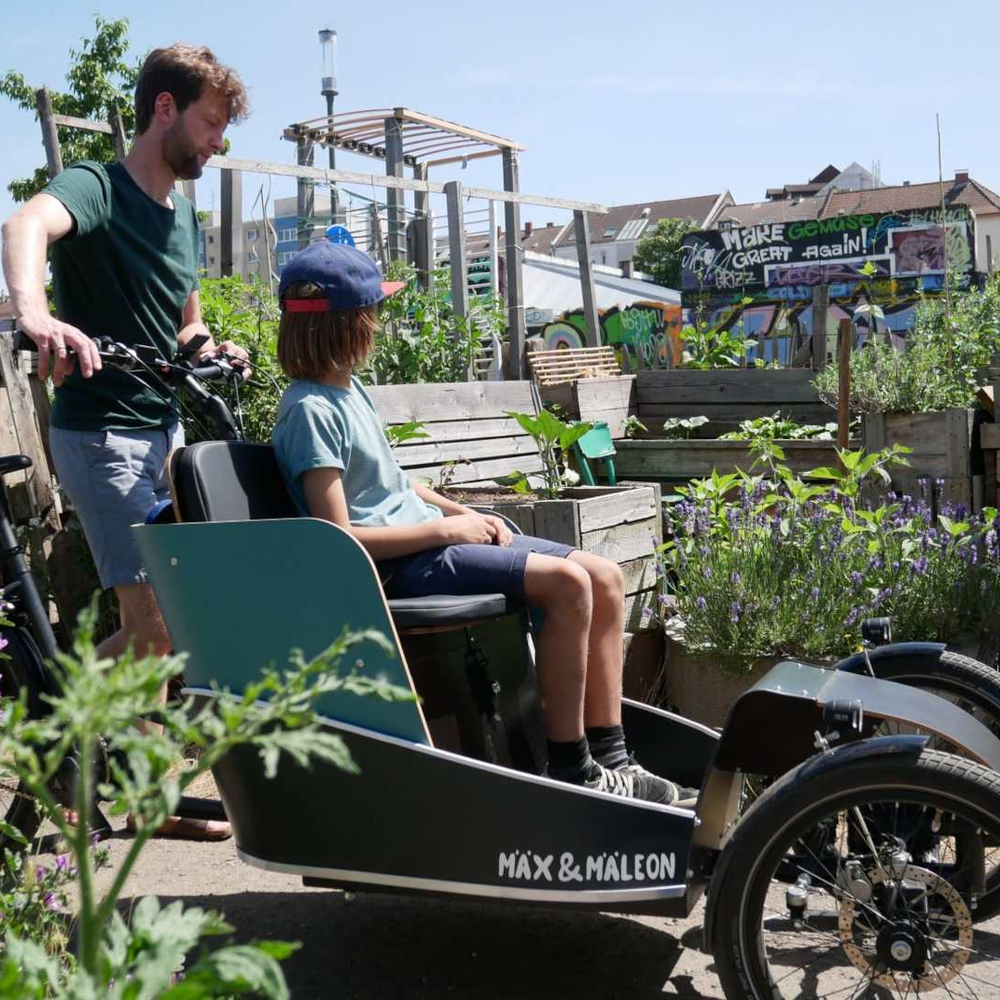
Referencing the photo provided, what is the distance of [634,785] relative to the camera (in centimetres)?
255

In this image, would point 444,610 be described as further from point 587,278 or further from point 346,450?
point 587,278

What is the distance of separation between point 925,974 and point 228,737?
1.78 meters

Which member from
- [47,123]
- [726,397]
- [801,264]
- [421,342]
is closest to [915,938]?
[421,342]

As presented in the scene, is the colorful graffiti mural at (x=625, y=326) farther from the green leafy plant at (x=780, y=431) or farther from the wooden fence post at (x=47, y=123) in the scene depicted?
the wooden fence post at (x=47, y=123)

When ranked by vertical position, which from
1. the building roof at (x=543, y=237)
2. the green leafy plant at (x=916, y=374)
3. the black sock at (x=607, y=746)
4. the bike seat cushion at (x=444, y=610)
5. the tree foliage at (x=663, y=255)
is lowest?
the black sock at (x=607, y=746)

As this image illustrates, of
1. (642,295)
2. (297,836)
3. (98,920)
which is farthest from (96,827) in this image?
(642,295)

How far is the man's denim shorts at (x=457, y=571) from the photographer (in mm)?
2498

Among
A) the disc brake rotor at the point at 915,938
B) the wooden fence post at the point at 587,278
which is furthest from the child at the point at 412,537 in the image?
the wooden fence post at the point at 587,278

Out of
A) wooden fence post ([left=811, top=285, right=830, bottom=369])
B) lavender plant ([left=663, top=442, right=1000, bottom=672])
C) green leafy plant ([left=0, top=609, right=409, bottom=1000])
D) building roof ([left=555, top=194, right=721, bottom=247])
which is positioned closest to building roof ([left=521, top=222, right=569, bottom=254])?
building roof ([left=555, top=194, right=721, bottom=247])

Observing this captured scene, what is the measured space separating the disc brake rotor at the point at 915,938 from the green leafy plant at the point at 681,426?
5.22 metres

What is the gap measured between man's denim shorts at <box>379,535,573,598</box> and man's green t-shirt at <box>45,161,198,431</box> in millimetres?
881

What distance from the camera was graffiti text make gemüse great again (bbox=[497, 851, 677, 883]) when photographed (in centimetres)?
226

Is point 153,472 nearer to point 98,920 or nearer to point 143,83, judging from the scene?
point 143,83

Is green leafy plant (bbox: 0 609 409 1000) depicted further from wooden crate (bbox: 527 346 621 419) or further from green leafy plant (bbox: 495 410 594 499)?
wooden crate (bbox: 527 346 621 419)
